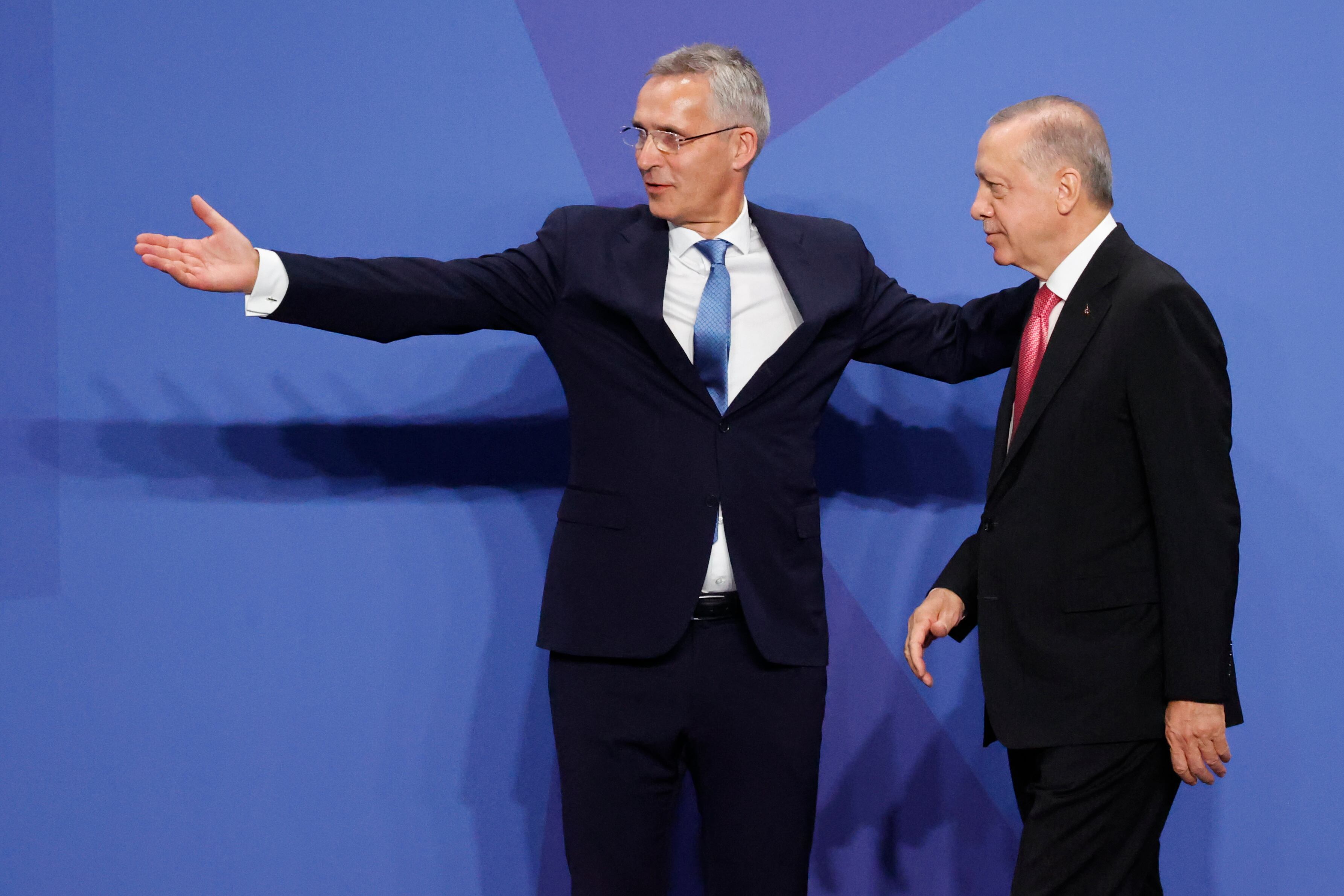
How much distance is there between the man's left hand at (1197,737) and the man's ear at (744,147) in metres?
1.13

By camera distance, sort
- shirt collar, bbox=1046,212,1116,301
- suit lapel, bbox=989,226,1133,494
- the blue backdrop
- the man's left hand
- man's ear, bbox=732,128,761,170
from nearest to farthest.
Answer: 1. the man's left hand
2. suit lapel, bbox=989,226,1133,494
3. shirt collar, bbox=1046,212,1116,301
4. man's ear, bbox=732,128,761,170
5. the blue backdrop

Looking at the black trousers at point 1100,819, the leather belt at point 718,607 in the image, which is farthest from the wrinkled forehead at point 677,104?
the black trousers at point 1100,819

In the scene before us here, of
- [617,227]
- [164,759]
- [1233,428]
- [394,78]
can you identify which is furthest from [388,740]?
[1233,428]

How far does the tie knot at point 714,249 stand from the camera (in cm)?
216

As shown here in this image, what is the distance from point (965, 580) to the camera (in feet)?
6.92

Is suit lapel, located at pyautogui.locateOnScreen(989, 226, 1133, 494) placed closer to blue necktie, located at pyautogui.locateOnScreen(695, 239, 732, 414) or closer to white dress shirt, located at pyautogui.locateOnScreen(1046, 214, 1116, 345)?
white dress shirt, located at pyautogui.locateOnScreen(1046, 214, 1116, 345)

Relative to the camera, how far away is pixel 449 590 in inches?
104

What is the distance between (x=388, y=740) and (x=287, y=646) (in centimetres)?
29

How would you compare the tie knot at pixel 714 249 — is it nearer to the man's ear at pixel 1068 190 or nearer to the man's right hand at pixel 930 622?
the man's ear at pixel 1068 190

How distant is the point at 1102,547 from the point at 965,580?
11.9 inches

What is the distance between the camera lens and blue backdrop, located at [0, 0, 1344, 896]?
259cm

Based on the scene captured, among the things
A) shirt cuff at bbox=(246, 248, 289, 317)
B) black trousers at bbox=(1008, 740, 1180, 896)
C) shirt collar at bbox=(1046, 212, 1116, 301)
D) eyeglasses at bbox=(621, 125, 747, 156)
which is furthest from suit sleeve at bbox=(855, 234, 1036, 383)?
shirt cuff at bbox=(246, 248, 289, 317)

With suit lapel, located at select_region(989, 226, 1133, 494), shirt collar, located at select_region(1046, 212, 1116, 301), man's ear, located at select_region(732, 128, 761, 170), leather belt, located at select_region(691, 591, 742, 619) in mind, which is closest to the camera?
suit lapel, located at select_region(989, 226, 1133, 494)

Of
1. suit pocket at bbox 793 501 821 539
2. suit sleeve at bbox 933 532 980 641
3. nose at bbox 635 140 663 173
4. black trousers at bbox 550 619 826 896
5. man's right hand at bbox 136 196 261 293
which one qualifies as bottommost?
black trousers at bbox 550 619 826 896
